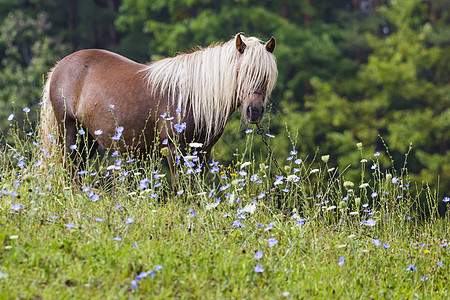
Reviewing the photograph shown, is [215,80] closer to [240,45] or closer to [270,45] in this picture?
[240,45]

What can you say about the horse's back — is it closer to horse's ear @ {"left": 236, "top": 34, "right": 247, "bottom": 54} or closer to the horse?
the horse

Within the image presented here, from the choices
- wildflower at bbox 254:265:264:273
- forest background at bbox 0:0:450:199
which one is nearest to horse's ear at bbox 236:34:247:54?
wildflower at bbox 254:265:264:273

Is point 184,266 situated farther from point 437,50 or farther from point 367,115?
point 437,50

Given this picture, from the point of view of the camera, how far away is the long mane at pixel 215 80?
207 inches

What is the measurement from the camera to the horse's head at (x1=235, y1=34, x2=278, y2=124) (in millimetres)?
5078

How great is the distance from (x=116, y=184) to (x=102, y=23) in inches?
710

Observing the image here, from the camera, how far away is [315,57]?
18750mm

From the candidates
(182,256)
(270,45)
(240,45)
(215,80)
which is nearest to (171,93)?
(215,80)

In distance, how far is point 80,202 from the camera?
154 inches

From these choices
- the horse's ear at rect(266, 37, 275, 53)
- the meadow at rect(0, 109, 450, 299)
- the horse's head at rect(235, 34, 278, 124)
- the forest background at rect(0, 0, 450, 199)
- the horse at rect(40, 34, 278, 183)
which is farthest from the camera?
the forest background at rect(0, 0, 450, 199)

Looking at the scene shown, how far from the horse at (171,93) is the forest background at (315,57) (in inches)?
393

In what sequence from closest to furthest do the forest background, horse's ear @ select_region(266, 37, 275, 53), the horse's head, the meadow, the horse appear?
the meadow < the horse's head < the horse < horse's ear @ select_region(266, 37, 275, 53) < the forest background

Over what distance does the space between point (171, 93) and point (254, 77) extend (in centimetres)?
94

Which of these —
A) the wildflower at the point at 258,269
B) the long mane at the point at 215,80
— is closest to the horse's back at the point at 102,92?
the long mane at the point at 215,80
